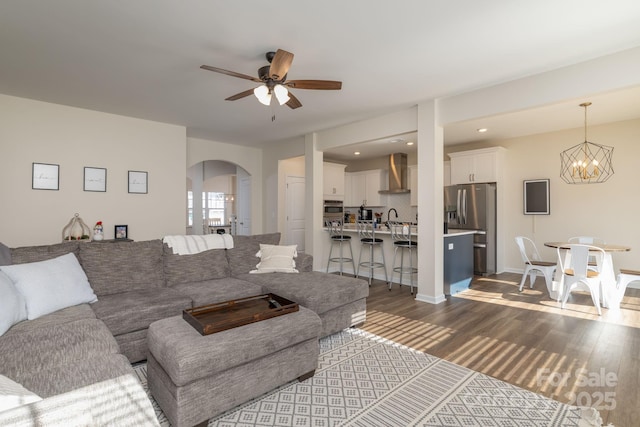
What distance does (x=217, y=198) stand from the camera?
36.9ft

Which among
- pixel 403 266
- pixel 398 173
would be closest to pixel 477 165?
pixel 398 173

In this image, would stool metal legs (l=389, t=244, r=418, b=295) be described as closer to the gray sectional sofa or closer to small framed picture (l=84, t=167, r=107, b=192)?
the gray sectional sofa

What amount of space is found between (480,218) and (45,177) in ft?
23.8

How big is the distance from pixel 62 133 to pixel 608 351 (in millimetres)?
6940

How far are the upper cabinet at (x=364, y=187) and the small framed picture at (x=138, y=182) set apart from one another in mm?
5163

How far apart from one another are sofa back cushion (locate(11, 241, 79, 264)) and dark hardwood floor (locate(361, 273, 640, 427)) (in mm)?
2942

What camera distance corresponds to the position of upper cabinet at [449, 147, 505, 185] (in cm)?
627

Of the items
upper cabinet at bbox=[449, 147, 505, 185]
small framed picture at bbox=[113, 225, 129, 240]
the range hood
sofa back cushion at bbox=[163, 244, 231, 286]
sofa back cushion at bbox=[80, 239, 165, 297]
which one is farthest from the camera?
the range hood

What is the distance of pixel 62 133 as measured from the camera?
180 inches

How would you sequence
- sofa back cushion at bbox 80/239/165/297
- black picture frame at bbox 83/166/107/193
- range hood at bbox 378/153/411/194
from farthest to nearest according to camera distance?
range hood at bbox 378/153/411/194, black picture frame at bbox 83/166/107/193, sofa back cushion at bbox 80/239/165/297

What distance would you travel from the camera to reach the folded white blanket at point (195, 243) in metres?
3.48

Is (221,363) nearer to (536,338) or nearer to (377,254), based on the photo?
(536,338)

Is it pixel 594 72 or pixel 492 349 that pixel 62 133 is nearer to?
pixel 492 349

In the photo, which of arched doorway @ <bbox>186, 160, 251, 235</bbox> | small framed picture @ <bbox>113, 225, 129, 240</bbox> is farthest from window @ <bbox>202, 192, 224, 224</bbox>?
small framed picture @ <bbox>113, 225, 129, 240</bbox>
